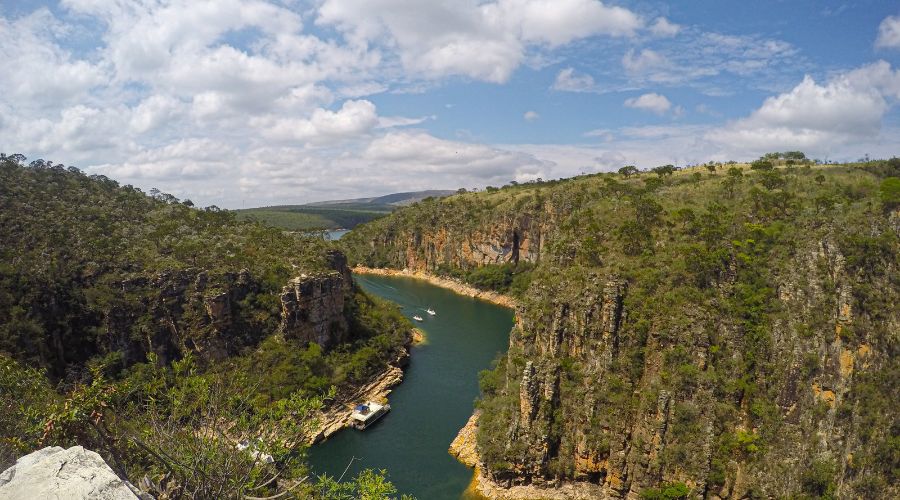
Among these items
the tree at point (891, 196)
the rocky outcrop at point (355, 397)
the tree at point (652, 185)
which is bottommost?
the rocky outcrop at point (355, 397)

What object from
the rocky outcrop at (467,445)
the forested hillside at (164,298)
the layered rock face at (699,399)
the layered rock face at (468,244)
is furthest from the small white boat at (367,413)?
the layered rock face at (468,244)

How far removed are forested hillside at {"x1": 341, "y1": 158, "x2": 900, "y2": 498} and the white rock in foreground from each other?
2892cm

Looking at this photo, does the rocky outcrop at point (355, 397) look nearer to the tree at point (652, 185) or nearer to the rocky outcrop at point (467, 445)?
the rocky outcrop at point (467, 445)

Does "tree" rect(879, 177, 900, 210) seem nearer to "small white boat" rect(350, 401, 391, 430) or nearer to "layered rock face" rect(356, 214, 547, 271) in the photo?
"small white boat" rect(350, 401, 391, 430)

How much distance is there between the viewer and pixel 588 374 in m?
36.1

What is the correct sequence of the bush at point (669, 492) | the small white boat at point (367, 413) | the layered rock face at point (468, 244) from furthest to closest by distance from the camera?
the layered rock face at point (468, 244)
the small white boat at point (367, 413)
the bush at point (669, 492)

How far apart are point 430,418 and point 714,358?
24999mm

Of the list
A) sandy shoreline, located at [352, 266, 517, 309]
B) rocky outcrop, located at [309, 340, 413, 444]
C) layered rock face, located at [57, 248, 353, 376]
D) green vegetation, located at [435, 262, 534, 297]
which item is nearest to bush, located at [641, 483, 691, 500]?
rocky outcrop, located at [309, 340, 413, 444]

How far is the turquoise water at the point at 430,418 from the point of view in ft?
121

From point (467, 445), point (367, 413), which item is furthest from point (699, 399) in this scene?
point (367, 413)

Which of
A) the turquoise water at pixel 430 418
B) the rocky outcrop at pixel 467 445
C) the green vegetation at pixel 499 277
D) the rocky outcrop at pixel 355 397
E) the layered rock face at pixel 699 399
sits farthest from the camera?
the green vegetation at pixel 499 277

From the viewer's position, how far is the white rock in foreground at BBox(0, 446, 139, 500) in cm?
845

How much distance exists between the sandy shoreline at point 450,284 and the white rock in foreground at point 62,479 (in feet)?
245

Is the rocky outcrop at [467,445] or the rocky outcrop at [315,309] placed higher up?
the rocky outcrop at [315,309]
